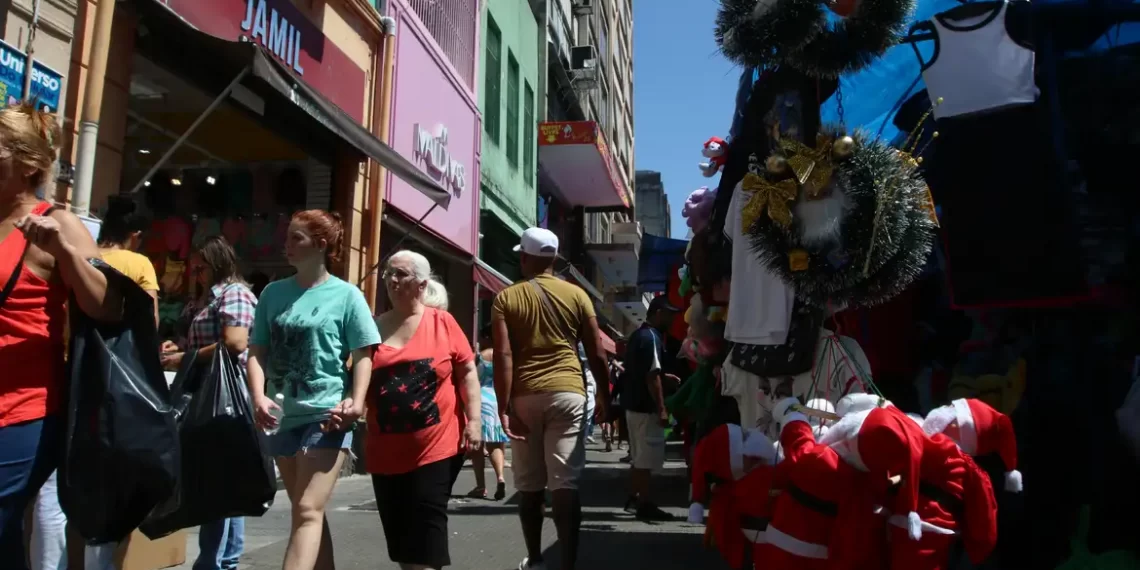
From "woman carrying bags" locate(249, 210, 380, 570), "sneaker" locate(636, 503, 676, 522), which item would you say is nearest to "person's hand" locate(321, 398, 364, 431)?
"woman carrying bags" locate(249, 210, 380, 570)

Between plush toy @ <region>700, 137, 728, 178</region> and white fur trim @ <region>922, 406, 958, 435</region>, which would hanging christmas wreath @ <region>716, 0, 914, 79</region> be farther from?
white fur trim @ <region>922, 406, 958, 435</region>

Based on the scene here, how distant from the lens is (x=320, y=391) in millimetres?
3654

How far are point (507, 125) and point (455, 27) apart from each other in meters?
4.10

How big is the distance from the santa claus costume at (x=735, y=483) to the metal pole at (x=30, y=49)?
4.94 metres

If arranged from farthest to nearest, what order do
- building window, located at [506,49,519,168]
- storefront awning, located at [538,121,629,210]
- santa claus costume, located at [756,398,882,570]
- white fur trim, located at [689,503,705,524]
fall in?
storefront awning, located at [538,121,629,210]
building window, located at [506,49,519,168]
white fur trim, located at [689,503,705,524]
santa claus costume, located at [756,398,882,570]

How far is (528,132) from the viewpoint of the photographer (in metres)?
21.2

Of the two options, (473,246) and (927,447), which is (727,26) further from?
(473,246)

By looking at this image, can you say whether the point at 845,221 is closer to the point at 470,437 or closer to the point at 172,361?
the point at 470,437

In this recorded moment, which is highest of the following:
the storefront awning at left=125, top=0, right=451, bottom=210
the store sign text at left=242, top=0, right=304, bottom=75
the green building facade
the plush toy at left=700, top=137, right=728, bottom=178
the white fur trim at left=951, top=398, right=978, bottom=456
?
the green building facade

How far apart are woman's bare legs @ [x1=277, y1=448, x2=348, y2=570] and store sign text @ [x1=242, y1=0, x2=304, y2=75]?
5.85 metres

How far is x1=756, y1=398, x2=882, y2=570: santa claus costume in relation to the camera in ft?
A: 8.48

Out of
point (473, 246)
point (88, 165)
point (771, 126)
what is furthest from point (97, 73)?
point (473, 246)

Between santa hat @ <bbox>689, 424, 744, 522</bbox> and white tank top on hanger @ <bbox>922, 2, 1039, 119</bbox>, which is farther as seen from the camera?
white tank top on hanger @ <bbox>922, 2, 1039, 119</bbox>

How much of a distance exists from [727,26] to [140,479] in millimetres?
2955
